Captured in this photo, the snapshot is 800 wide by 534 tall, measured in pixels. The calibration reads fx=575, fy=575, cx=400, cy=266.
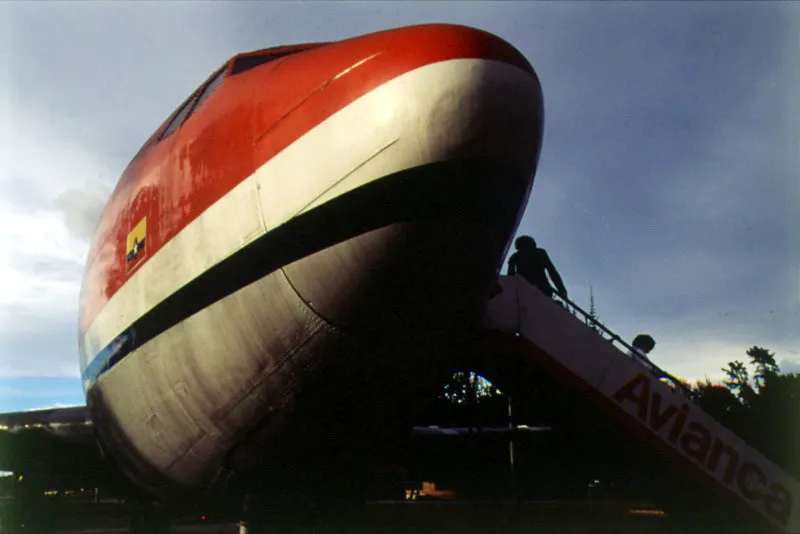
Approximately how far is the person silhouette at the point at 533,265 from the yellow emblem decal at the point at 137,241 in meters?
5.77

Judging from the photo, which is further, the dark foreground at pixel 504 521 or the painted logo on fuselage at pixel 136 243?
the dark foreground at pixel 504 521

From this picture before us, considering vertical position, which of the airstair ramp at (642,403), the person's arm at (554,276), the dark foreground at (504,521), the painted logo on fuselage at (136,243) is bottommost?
the dark foreground at (504,521)

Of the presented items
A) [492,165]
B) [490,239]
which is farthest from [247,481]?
[492,165]

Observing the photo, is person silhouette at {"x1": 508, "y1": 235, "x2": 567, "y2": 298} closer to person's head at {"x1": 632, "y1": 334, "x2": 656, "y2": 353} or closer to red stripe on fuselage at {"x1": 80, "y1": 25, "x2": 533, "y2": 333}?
person's head at {"x1": 632, "y1": 334, "x2": 656, "y2": 353}

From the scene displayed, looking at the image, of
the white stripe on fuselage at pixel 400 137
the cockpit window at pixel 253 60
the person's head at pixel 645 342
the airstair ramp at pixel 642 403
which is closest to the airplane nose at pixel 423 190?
the white stripe on fuselage at pixel 400 137

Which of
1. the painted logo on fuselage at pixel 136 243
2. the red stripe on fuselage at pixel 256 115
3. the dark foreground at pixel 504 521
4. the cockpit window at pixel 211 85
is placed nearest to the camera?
the red stripe on fuselage at pixel 256 115

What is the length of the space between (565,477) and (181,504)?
12.7m

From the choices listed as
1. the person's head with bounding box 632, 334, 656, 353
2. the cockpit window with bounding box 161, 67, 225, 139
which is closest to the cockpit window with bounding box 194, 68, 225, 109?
the cockpit window with bounding box 161, 67, 225, 139

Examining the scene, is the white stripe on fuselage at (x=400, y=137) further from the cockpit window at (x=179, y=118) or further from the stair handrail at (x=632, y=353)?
the stair handrail at (x=632, y=353)

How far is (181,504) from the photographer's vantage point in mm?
4012

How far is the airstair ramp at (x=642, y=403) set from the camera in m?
7.40

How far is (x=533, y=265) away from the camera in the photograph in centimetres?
884

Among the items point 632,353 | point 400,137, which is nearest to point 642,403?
point 632,353

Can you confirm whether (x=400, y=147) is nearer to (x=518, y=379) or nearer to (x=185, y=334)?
(x=185, y=334)
